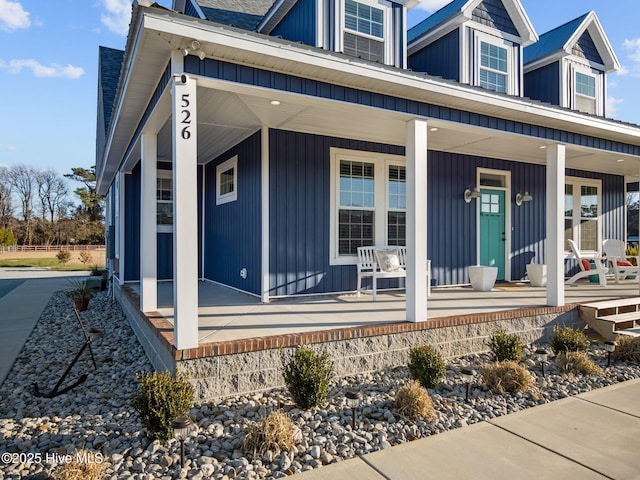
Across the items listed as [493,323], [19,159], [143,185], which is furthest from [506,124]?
[19,159]

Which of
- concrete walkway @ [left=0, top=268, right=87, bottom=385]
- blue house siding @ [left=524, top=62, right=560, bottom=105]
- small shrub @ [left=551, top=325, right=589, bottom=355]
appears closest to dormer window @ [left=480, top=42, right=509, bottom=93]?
blue house siding @ [left=524, top=62, right=560, bottom=105]

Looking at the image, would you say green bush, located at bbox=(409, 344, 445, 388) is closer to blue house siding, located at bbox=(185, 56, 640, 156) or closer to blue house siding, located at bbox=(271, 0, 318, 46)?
blue house siding, located at bbox=(185, 56, 640, 156)

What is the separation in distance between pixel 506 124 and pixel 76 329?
22.7ft

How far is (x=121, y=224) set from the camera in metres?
8.17

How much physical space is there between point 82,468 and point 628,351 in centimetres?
535

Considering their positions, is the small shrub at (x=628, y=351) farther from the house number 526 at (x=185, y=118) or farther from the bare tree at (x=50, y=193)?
the bare tree at (x=50, y=193)

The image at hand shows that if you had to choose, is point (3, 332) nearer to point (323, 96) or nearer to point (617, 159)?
point (323, 96)

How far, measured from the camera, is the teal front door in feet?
26.7

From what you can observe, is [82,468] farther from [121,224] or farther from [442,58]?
[442,58]

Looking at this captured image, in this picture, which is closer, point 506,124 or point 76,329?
point 506,124

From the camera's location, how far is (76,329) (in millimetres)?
6461

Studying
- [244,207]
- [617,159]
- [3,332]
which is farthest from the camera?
[617,159]

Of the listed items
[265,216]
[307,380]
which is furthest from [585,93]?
[307,380]

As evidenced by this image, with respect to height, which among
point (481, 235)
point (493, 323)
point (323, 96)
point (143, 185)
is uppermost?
point (323, 96)
